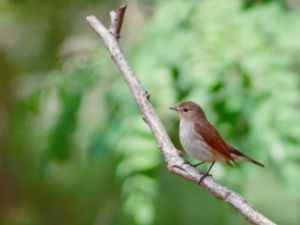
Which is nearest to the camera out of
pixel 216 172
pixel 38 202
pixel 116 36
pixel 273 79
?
pixel 116 36

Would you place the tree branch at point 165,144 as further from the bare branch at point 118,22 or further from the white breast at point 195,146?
the white breast at point 195,146

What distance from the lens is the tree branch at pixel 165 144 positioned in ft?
7.77

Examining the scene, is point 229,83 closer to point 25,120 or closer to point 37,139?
point 25,120

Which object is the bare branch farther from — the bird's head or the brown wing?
the bird's head

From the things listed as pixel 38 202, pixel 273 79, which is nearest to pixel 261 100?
pixel 273 79

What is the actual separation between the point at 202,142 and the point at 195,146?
0.21ft

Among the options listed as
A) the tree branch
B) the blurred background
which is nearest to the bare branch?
the tree branch

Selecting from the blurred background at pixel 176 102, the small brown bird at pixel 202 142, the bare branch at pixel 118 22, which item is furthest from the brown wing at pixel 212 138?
the bare branch at pixel 118 22

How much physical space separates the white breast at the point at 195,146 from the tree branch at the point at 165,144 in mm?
974

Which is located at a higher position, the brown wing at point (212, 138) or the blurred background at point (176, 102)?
the blurred background at point (176, 102)

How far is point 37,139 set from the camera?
6359 mm

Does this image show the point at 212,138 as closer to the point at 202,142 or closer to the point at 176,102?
the point at 202,142

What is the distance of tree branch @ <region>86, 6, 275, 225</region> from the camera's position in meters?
2.37

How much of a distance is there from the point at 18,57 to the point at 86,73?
1.75m
